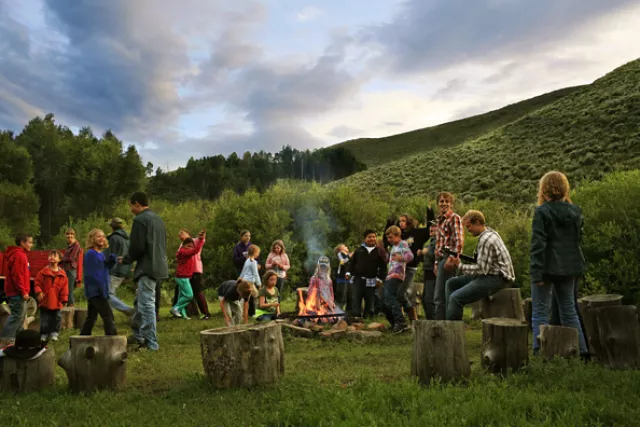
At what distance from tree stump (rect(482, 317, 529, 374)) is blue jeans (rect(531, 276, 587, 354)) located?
78 cm

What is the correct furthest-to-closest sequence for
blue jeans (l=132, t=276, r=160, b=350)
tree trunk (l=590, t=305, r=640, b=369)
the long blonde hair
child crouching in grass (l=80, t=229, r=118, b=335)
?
blue jeans (l=132, t=276, r=160, b=350) < child crouching in grass (l=80, t=229, r=118, b=335) < the long blonde hair < tree trunk (l=590, t=305, r=640, b=369)

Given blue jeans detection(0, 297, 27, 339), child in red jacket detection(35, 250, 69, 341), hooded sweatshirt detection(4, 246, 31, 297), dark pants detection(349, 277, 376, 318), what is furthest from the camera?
dark pants detection(349, 277, 376, 318)

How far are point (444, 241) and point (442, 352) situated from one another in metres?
3.12

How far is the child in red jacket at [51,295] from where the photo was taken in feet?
29.7

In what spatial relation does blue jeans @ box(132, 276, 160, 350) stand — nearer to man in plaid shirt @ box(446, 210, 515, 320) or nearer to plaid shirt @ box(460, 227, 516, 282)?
man in plaid shirt @ box(446, 210, 515, 320)

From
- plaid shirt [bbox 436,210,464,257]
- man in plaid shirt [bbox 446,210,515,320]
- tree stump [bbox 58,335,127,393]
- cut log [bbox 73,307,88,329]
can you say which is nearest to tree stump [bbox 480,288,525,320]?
plaid shirt [bbox 436,210,464,257]

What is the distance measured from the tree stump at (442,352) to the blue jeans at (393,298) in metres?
4.23

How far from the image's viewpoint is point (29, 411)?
504cm

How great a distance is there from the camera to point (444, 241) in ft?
27.4

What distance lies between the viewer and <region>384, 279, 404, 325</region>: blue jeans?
979 centimetres

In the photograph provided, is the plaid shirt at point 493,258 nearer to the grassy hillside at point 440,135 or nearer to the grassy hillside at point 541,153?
the grassy hillside at point 541,153

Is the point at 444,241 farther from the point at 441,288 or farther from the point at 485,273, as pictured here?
the point at 485,273

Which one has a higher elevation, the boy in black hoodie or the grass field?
the boy in black hoodie

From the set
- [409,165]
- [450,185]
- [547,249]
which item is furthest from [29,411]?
[409,165]
